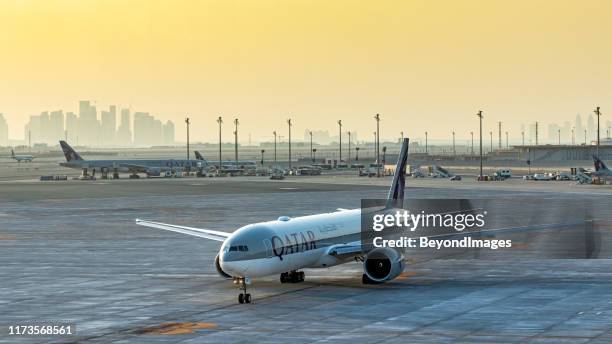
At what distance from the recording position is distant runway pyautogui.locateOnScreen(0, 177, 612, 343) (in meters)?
40.6

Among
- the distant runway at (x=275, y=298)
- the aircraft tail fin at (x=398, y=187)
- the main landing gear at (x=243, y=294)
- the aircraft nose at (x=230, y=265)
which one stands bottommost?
the distant runway at (x=275, y=298)

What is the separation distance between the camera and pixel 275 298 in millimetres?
48969

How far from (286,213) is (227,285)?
55247 millimetres

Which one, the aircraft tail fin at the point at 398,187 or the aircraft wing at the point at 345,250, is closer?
the aircraft wing at the point at 345,250

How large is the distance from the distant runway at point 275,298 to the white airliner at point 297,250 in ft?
3.52

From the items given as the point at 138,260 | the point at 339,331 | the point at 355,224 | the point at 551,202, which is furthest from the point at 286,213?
the point at 339,331

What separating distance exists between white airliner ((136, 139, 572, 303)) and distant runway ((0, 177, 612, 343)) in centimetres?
107

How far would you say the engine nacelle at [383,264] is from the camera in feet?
171

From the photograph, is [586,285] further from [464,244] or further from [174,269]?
[174,269]

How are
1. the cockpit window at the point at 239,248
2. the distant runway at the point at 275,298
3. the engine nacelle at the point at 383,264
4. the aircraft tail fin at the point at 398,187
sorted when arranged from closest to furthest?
1. the distant runway at the point at 275,298
2. the cockpit window at the point at 239,248
3. the engine nacelle at the point at 383,264
4. the aircraft tail fin at the point at 398,187

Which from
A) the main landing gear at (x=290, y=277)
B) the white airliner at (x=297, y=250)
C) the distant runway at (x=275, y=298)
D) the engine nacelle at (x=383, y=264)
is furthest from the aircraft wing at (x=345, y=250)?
the main landing gear at (x=290, y=277)
